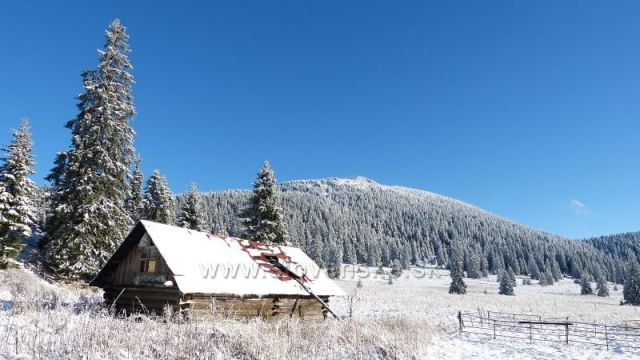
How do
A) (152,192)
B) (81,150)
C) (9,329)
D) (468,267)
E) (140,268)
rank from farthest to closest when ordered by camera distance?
(468,267)
(152,192)
(81,150)
(140,268)
(9,329)

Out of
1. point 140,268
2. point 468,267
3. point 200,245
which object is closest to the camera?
point 140,268

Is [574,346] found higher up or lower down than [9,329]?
lower down

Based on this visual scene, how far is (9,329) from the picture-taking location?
308 inches

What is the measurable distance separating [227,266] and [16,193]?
59.2 ft

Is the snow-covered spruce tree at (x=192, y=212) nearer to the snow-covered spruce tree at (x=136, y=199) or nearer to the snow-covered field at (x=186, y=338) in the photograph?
the snow-covered spruce tree at (x=136, y=199)

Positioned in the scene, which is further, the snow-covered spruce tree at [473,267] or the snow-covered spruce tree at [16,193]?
the snow-covered spruce tree at [473,267]

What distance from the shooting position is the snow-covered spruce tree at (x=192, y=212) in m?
39.1

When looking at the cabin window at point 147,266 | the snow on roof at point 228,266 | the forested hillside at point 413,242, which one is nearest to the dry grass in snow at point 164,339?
the snow on roof at point 228,266

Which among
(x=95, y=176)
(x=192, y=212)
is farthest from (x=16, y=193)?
(x=192, y=212)

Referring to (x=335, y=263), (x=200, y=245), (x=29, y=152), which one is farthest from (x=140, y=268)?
(x=335, y=263)

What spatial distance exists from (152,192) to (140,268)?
2689cm

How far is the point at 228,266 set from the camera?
1958 centimetres

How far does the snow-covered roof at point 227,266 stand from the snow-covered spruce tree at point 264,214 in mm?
12408

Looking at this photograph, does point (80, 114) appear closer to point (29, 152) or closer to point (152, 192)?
point (29, 152)
